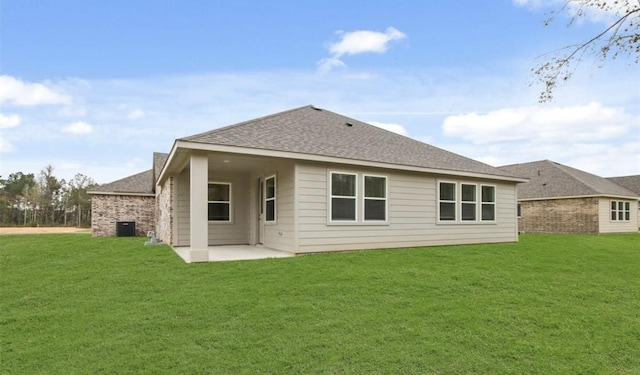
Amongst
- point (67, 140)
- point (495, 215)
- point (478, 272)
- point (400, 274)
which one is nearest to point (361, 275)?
point (400, 274)

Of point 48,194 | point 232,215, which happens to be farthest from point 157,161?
point 48,194

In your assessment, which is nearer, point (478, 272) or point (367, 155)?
point (478, 272)

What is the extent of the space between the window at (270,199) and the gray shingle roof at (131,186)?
34.0 ft

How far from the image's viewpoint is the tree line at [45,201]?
40.2 m

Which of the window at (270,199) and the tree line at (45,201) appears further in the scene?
the tree line at (45,201)

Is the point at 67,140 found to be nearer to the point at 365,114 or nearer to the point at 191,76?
the point at 191,76

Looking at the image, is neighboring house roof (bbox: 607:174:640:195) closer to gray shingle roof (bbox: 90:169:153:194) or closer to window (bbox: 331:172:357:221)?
window (bbox: 331:172:357:221)

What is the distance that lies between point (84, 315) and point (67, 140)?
20.2 m

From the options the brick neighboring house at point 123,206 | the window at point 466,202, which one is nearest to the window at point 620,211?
the window at point 466,202

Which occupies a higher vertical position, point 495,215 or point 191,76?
point 191,76

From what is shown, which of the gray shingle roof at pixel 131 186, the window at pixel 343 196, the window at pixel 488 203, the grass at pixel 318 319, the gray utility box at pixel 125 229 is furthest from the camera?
the gray shingle roof at pixel 131 186

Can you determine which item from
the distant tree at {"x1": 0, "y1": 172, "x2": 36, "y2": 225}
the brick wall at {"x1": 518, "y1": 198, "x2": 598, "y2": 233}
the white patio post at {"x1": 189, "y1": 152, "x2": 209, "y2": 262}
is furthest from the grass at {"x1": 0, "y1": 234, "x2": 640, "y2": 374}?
the distant tree at {"x1": 0, "y1": 172, "x2": 36, "y2": 225}

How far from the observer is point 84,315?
474cm

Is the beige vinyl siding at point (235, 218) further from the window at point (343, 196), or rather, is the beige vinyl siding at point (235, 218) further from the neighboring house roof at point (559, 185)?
the neighboring house roof at point (559, 185)
